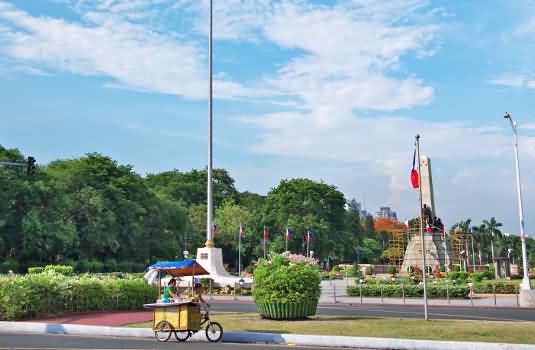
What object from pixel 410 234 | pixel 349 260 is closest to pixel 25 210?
pixel 410 234

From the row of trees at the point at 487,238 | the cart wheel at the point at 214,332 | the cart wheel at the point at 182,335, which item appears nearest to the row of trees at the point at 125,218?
the row of trees at the point at 487,238

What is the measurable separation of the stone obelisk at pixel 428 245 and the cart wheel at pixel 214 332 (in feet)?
165

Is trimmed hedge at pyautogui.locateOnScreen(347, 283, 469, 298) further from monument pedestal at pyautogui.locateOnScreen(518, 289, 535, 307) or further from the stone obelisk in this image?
the stone obelisk

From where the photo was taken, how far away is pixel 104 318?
2303 cm

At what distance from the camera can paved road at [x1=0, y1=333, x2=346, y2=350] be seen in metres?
15.4

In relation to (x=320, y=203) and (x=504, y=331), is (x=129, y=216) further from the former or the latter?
(x=504, y=331)

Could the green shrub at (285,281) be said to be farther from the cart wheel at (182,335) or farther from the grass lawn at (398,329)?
the cart wheel at (182,335)

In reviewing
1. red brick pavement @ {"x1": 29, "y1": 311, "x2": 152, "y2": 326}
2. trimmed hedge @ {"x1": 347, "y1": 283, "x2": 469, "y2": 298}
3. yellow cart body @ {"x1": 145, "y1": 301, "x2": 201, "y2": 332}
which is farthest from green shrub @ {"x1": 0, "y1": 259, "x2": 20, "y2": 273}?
yellow cart body @ {"x1": 145, "y1": 301, "x2": 201, "y2": 332}

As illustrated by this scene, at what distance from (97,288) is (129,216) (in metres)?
45.0

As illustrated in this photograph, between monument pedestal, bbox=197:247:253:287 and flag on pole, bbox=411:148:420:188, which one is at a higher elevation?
flag on pole, bbox=411:148:420:188

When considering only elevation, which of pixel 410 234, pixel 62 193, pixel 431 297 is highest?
pixel 62 193

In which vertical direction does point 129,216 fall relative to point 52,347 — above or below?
above

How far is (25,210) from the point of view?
59500 mm

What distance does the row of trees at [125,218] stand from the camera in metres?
58.9
